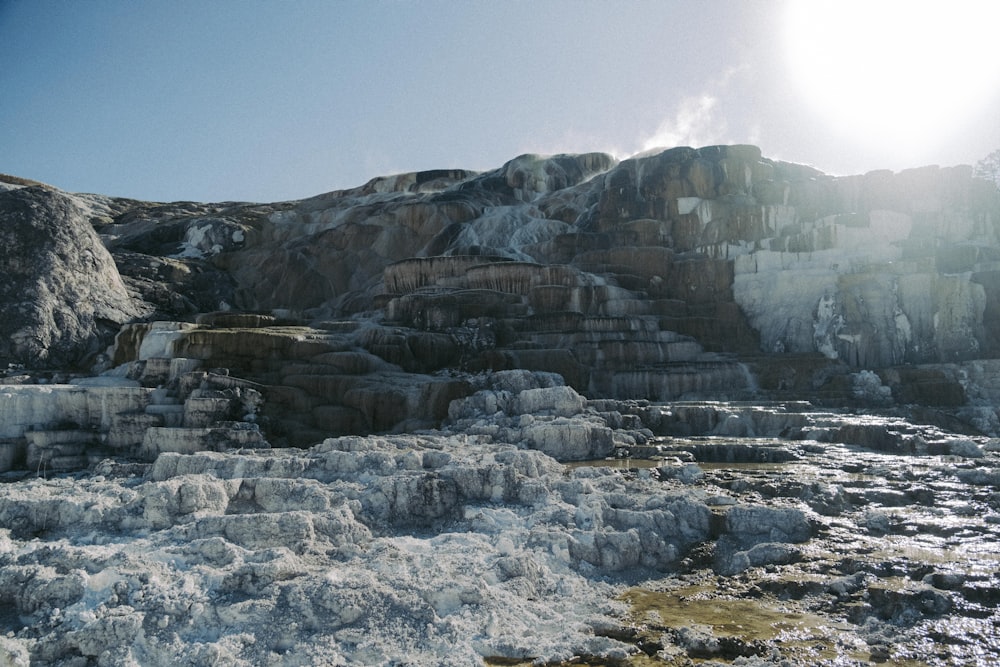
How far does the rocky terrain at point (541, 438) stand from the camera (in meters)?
4.99

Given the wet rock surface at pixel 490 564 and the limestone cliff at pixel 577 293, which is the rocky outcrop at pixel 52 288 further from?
the wet rock surface at pixel 490 564

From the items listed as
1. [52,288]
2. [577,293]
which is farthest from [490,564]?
[577,293]

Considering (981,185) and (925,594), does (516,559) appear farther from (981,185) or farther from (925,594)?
(981,185)

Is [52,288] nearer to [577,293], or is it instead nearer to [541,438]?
[541,438]

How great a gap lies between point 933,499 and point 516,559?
5.22 meters

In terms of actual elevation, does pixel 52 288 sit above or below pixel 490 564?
above

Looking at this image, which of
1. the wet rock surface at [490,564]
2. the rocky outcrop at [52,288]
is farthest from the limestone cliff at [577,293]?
the wet rock surface at [490,564]

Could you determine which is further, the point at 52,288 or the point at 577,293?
the point at 577,293

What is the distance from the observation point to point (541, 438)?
11469 millimetres

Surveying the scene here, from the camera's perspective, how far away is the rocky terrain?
16.4ft

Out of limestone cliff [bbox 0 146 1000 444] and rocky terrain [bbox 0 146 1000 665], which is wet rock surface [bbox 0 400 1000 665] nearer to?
rocky terrain [bbox 0 146 1000 665]

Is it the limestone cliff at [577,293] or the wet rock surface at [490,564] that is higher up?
the limestone cliff at [577,293]

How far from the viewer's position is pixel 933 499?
8.25 meters

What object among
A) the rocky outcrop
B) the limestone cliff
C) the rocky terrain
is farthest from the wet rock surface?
the rocky outcrop
